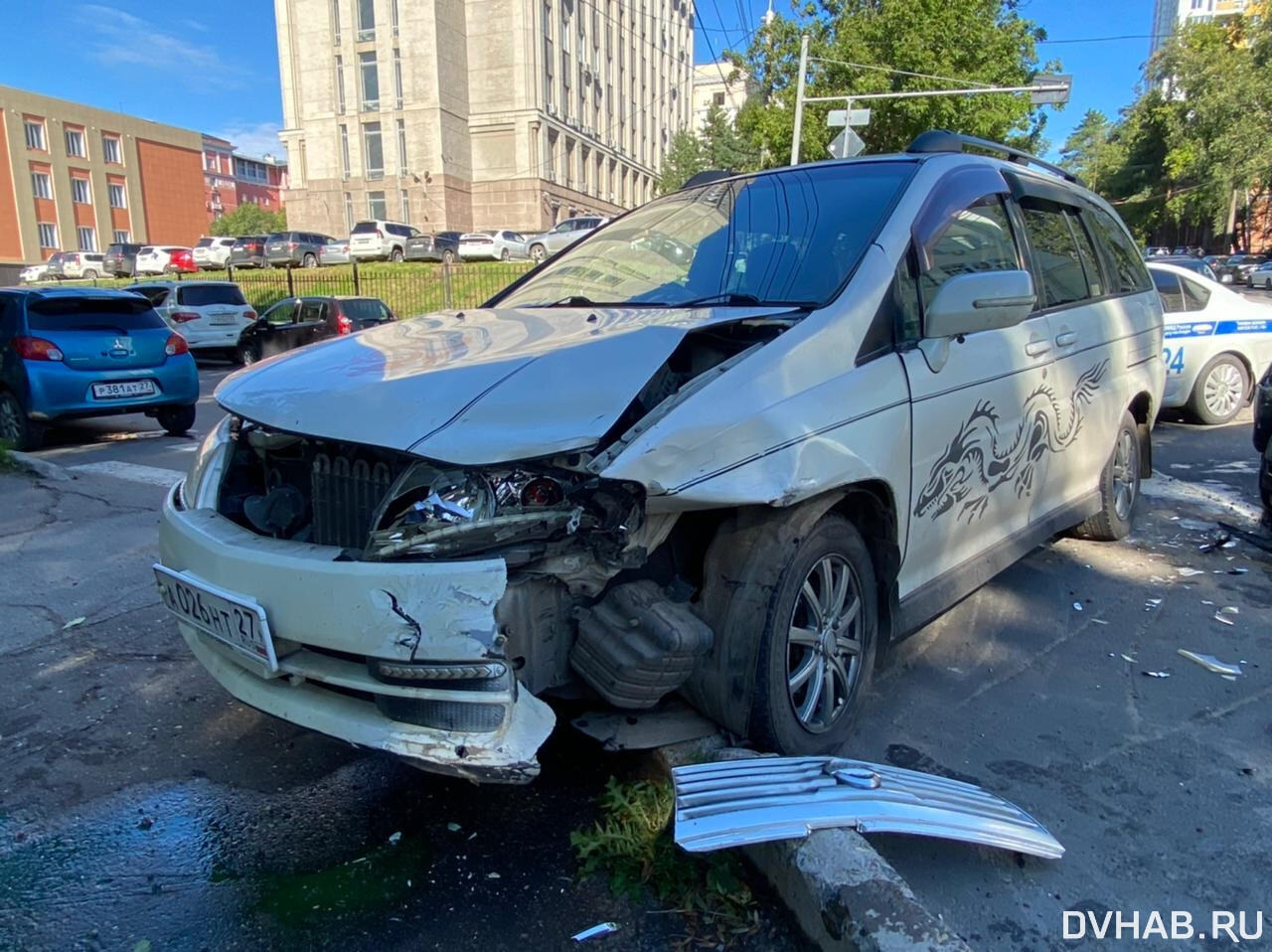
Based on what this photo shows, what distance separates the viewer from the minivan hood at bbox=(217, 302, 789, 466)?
84.7 inches

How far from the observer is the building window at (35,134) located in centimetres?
5922

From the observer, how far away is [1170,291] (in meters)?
8.91

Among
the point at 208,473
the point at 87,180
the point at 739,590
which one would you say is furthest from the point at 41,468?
the point at 87,180

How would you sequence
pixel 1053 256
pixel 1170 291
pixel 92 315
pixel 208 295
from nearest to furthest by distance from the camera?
1. pixel 1053 256
2. pixel 92 315
3. pixel 1170 291
4. pixel 208 295

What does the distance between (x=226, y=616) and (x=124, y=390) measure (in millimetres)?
7450

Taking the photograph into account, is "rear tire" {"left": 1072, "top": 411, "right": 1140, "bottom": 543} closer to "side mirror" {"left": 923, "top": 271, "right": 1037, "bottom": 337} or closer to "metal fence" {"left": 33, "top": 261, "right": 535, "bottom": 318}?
"side mirror" {"left": 923, "top": 271, "right": 1037, "bottom": 337}

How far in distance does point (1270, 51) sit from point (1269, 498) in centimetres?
5215

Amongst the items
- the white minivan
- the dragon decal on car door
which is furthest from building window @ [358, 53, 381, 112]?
the dragon decal on car door

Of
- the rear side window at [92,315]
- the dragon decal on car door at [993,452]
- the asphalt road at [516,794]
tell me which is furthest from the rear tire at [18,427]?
the dragon decal on car door at [993,452]

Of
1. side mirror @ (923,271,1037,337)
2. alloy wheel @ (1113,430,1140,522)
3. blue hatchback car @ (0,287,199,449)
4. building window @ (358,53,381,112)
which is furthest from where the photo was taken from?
building window @ (358,53,381,112)

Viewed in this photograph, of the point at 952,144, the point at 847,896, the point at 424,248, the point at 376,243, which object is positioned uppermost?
the point at 376,243

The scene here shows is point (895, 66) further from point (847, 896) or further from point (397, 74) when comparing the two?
point (397, 74)

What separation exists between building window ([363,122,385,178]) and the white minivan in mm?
50227

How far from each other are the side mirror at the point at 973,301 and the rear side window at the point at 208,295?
56.8 feet
